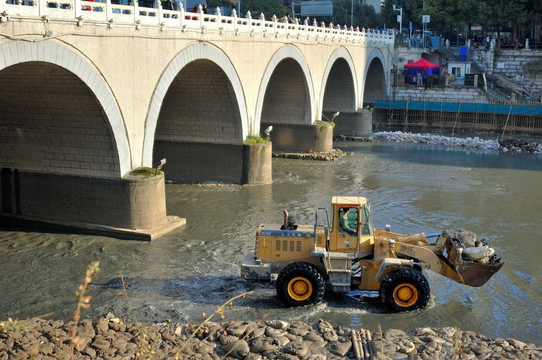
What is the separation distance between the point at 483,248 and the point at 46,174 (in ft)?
47.5

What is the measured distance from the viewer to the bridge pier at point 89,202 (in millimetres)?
22094

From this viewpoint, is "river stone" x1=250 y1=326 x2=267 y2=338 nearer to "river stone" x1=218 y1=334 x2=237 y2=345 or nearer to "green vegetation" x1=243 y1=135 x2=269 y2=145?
"river stone" x1=218 y1=334 x2=237 y2=345

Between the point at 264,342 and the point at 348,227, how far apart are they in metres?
3.76

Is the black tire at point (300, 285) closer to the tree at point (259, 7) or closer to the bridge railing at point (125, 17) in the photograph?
the bridge railing at point (125, 17)

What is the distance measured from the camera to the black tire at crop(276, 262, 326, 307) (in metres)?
15.5

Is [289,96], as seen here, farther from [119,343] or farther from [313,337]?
[119,343]

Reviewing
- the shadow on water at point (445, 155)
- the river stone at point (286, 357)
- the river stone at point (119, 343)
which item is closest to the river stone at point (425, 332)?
the river stone at point (286, 357)

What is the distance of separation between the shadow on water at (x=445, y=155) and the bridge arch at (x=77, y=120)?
868 inches

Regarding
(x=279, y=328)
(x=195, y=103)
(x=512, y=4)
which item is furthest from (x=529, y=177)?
(x=512, y=4)

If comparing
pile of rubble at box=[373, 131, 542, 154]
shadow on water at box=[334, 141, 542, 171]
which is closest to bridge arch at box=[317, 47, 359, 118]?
pile of rubble at box=[373, 131, 542, 154]

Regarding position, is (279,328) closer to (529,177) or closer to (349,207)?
(349,207)

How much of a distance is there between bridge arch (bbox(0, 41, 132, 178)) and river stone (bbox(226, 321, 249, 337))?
9562 millimetres

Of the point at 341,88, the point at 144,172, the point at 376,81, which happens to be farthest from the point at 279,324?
the point at 376,81

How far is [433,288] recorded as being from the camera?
688 inches
